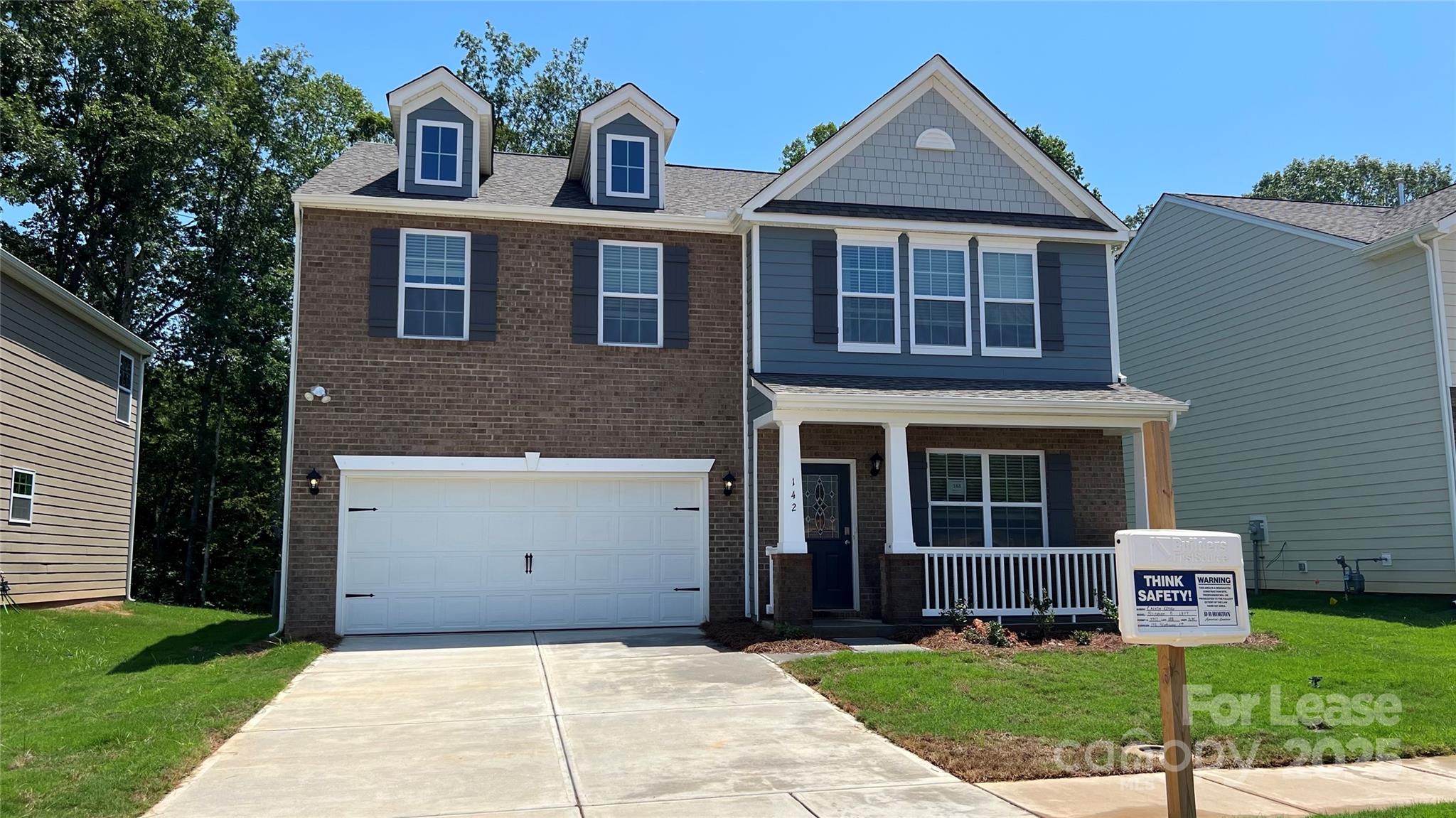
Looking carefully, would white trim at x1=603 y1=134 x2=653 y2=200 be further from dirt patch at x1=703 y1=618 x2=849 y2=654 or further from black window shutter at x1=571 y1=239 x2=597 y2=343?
dirt patch at x1=703 y1=618 x2=849 y2=654

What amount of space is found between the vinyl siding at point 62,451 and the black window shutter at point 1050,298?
45.7 feet

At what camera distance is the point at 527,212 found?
13922 millimetres

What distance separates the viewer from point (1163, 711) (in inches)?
210

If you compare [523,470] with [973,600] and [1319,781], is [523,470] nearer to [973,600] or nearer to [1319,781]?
[973,600]

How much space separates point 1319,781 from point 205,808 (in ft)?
21.3

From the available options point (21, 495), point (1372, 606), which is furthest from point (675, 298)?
point (1372, 606)

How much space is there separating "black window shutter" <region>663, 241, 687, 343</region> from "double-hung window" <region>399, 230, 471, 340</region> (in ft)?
8.40

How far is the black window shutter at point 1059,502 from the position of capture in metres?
14.5

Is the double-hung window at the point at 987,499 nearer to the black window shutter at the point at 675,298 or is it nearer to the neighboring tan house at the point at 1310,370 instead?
the black window shutter at the point at 675,298

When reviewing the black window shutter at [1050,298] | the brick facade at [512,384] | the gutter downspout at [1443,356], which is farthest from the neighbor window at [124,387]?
the gutter downspout at [1443,356]

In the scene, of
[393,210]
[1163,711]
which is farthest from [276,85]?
[1163,711]

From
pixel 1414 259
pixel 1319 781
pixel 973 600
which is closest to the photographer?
pixel 1319 781

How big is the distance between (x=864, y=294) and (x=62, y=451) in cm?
1222

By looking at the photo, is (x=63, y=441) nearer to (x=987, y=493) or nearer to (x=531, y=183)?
(x=531, y=183)
